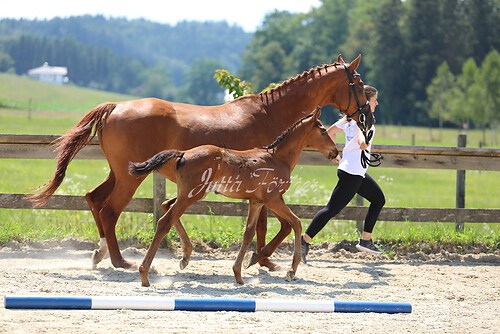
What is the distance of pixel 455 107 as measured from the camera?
66.9m

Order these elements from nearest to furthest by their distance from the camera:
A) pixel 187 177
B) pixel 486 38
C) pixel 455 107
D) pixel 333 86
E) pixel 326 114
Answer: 1. pixel 187 177
2. pixel 333 86
3. pixel 455 107
4. pixel 486 38
5. pixel 326 114

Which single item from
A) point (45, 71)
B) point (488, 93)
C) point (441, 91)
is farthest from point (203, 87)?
point (488, 93)

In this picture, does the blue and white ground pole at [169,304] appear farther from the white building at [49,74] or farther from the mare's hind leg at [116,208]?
the white building at [49,74]

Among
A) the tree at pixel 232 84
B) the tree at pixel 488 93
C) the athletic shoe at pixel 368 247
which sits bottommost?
the athletic shoe at pixel 368 247

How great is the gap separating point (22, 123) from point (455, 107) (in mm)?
35743

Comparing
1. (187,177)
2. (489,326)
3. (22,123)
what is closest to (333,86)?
(187,177)

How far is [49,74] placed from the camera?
14188cm

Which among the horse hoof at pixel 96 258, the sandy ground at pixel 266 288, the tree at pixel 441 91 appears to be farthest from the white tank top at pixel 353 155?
the tree at pixel 441 91

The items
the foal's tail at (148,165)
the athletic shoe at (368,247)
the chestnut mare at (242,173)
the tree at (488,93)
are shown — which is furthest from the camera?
the tree at (488,93)

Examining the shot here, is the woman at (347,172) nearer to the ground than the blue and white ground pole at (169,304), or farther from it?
farther from it

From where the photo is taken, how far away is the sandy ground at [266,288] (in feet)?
18.6

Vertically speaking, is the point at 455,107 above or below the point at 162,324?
above

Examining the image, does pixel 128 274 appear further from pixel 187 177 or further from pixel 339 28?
pixel 339 28

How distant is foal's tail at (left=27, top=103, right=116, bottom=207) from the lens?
8.11 meters
